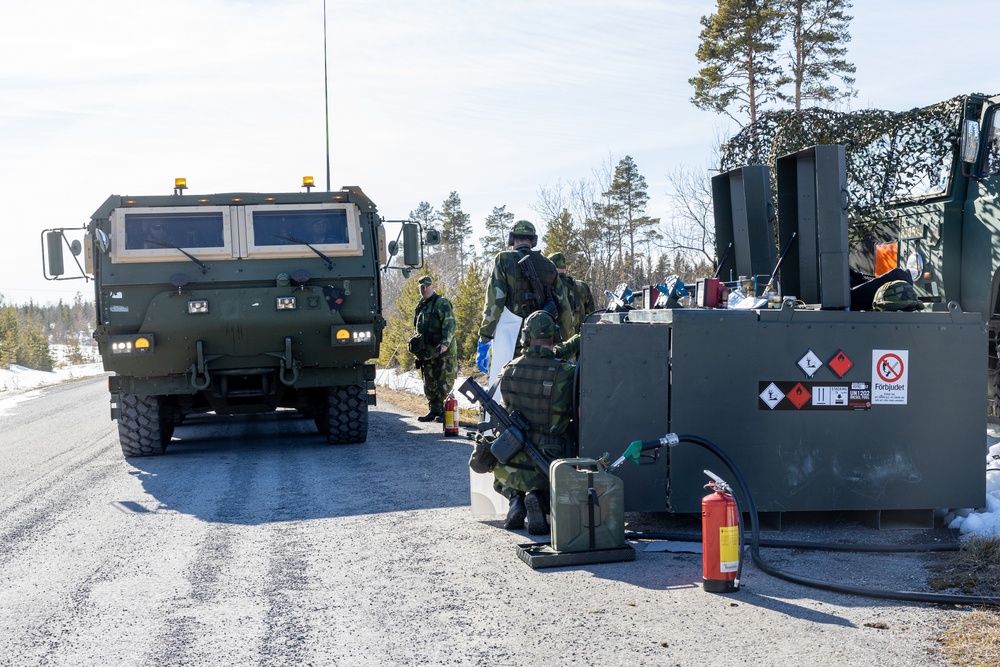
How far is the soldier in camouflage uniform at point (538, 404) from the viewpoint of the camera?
605 cm

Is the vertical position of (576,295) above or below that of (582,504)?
above

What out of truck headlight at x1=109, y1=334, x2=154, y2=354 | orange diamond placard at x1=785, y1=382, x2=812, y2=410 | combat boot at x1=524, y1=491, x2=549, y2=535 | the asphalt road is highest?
truck headlight at x1=109, y1=334, x2=154, y2=354

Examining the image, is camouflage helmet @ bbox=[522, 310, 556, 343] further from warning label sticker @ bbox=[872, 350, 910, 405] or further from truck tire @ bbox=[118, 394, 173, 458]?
truck tire @ bbox=[118, 394, 173, 458]

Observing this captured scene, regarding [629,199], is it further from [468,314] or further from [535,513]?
[535,513]

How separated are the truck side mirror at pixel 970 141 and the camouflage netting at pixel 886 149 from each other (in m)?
0.15

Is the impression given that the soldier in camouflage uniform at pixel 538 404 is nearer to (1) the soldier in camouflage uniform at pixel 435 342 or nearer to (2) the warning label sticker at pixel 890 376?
(2) the warning label sticker at pixel 890 376

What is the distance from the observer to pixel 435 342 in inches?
498

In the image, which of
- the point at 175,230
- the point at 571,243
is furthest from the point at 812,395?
the point at 571,243

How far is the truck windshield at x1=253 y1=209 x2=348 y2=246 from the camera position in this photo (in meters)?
10.4

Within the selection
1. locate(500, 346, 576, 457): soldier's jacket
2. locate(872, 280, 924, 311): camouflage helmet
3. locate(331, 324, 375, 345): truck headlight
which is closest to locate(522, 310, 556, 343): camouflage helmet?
locate(500, 346, 576, 457): soldier's jacket

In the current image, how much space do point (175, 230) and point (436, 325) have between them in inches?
142

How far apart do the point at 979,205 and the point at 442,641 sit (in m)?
8.34

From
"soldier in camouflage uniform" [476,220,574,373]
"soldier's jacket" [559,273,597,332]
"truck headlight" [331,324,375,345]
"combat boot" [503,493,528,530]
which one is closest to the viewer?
"combat boot" [503,493,528,530]

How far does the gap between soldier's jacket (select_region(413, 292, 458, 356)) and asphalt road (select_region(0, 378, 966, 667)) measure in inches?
177
